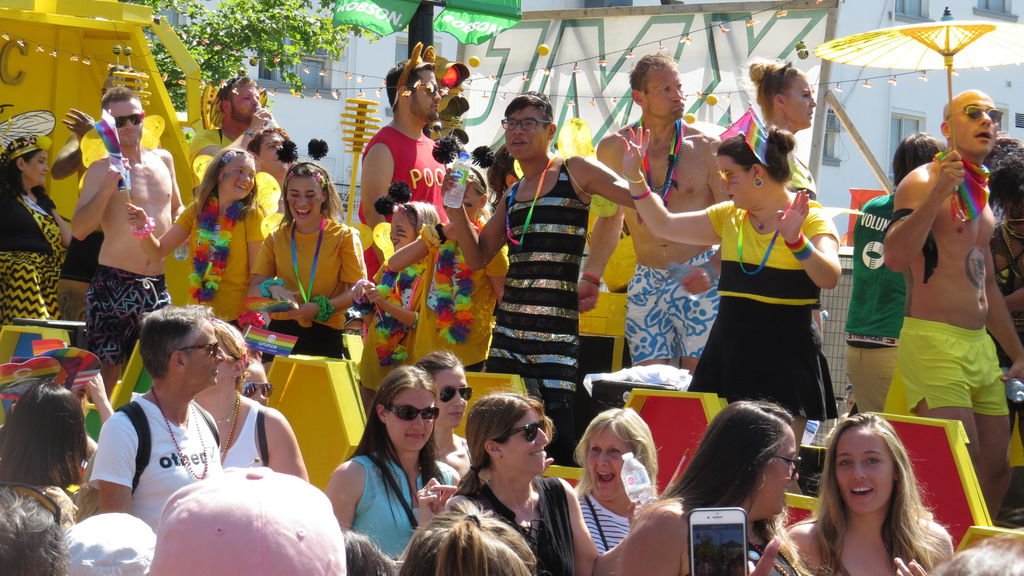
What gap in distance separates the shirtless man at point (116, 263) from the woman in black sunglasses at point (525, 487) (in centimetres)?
368

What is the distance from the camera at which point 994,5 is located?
1438 inches

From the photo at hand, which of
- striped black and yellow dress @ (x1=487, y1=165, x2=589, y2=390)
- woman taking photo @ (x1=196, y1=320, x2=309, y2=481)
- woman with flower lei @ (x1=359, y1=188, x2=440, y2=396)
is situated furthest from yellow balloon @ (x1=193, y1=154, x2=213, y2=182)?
woman taking photo @ (x1=196, y1=320, x2=309, y2=481)

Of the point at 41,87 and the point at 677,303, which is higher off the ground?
the point at 41,87

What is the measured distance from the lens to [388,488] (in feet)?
15.2

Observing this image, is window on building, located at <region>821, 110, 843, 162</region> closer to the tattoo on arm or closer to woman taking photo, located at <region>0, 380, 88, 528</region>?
the tattoo on arm

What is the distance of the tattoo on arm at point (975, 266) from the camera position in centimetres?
560

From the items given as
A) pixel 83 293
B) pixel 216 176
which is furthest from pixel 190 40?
pixel 216 176

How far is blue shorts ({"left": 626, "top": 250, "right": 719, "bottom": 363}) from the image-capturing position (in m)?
6.58

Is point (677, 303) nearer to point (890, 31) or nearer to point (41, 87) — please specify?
point (890, 31)

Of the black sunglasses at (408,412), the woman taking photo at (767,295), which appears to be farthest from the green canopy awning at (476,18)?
the black sunglasses at (408,412)

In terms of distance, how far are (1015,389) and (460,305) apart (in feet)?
8.39

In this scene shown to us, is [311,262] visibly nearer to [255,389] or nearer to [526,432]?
[255,389]

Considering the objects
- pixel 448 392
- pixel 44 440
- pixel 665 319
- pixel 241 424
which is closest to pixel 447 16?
pixel 665 319

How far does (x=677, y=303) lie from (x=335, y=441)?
1728 mm
